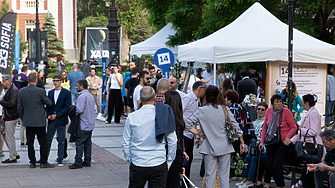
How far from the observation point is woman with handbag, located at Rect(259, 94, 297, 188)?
7891 millimetres

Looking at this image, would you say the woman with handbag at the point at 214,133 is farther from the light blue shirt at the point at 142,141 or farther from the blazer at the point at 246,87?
the blazer at the point at 246,87

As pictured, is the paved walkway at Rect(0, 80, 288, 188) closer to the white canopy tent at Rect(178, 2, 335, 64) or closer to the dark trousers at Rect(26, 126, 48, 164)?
the dark trousers at Rect(26, 126, 48, 164)

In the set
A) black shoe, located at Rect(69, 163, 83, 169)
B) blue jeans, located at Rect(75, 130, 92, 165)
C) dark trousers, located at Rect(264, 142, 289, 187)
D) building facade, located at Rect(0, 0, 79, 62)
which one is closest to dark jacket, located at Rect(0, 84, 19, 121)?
blue jeans, located at Rect(75, 130, 92, 165)

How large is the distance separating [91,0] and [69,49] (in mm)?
11228

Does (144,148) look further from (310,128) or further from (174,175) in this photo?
(310,128)

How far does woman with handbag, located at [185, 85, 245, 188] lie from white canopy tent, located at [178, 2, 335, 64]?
400 centimetres

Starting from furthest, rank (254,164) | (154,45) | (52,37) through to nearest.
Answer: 1. (52,37)
2. (154,45)
3. (254,164)

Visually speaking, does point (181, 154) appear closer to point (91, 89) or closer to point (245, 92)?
point (245, 92)

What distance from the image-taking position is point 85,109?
10.1m

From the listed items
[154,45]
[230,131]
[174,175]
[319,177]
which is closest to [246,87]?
[230,131]

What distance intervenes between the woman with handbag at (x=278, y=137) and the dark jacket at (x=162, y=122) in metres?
2.72

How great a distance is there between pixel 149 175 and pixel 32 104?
4893 mm

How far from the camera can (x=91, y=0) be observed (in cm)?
6138

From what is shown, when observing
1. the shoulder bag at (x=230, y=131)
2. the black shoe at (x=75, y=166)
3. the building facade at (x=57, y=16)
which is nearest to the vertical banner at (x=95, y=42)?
the building facade at (x=57, y=16)
